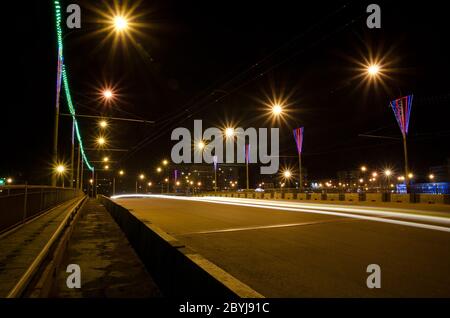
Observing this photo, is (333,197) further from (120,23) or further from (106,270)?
(106,270)

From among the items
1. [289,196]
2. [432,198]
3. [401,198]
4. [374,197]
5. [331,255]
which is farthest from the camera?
[289,196]

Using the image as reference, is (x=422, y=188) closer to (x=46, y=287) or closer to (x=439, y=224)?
(x=439, y=224)

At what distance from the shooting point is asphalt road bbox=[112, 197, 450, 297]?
515cm

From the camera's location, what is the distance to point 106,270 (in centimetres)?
813

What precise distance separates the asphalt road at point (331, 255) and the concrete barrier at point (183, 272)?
3.26ft

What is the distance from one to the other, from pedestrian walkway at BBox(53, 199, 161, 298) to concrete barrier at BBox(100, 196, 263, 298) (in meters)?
0.31

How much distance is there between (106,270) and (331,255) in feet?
15.6

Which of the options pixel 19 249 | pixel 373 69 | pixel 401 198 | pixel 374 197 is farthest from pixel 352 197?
pixel 19 249

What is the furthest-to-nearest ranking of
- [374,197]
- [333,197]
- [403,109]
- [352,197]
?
[333,197] < [352,197] < [374,197] < [403,109]

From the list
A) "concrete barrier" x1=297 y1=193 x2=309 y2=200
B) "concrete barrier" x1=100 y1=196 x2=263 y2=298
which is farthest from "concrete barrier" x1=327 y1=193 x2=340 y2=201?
"concrete barrier" x1=100 y1=196 x2=263 y2=298

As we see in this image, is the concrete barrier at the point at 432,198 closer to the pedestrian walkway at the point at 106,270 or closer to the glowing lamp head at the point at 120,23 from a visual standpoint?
the pedestrian walkway at the point at 106,270

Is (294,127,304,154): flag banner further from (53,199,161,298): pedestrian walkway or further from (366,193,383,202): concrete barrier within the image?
(53,199,161,298): pedestrian walkway
